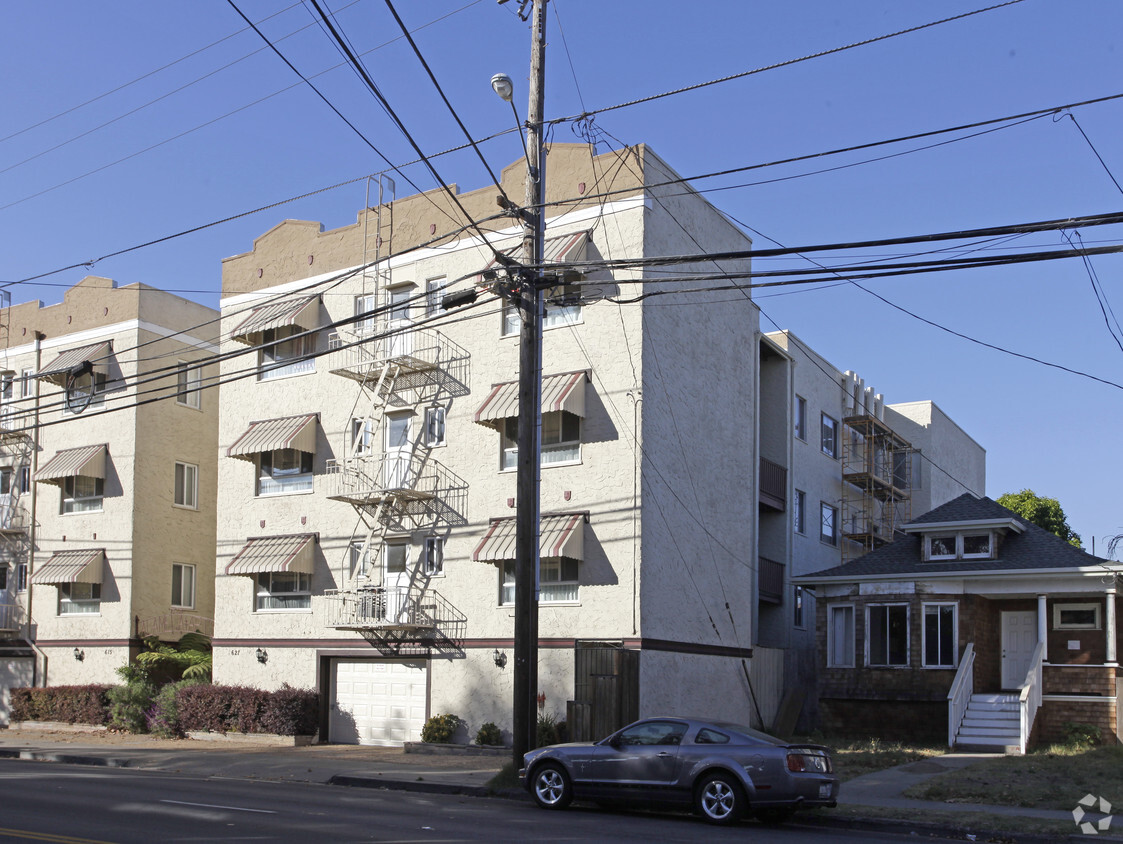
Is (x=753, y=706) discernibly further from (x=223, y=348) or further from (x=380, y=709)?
(x=223, y=348)

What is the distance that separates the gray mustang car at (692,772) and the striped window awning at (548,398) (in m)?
9.33

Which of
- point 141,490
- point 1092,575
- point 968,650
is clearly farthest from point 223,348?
point 1092,575

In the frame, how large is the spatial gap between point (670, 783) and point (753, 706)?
13.5 meters

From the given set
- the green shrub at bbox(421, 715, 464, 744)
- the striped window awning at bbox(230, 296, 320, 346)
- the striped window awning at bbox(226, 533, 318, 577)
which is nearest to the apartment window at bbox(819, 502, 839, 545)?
the green shrub at bbox(421, 715, 464, 744)

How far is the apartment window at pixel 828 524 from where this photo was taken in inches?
1393

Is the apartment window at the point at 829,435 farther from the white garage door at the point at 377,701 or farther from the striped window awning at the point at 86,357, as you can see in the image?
the striped window awning at the point at 86,357

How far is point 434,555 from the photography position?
87.6ft

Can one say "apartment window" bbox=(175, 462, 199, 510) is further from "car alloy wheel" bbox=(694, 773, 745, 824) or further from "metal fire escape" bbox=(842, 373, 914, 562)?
"car alloy wheel" bbox=(694, 773, 745, 824)

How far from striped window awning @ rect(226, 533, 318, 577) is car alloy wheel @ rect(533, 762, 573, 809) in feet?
42.4

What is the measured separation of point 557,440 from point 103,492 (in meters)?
15.5

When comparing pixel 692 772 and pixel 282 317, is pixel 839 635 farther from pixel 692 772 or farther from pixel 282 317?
pixel 282 317

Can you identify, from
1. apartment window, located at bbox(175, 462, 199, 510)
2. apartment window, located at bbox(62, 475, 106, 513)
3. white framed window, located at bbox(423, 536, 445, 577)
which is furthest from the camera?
apartment window, located at bbox(175, 462, 199, 510)

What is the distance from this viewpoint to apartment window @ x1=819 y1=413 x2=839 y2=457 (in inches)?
1416

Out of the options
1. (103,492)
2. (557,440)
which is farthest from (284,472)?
(557,440)
